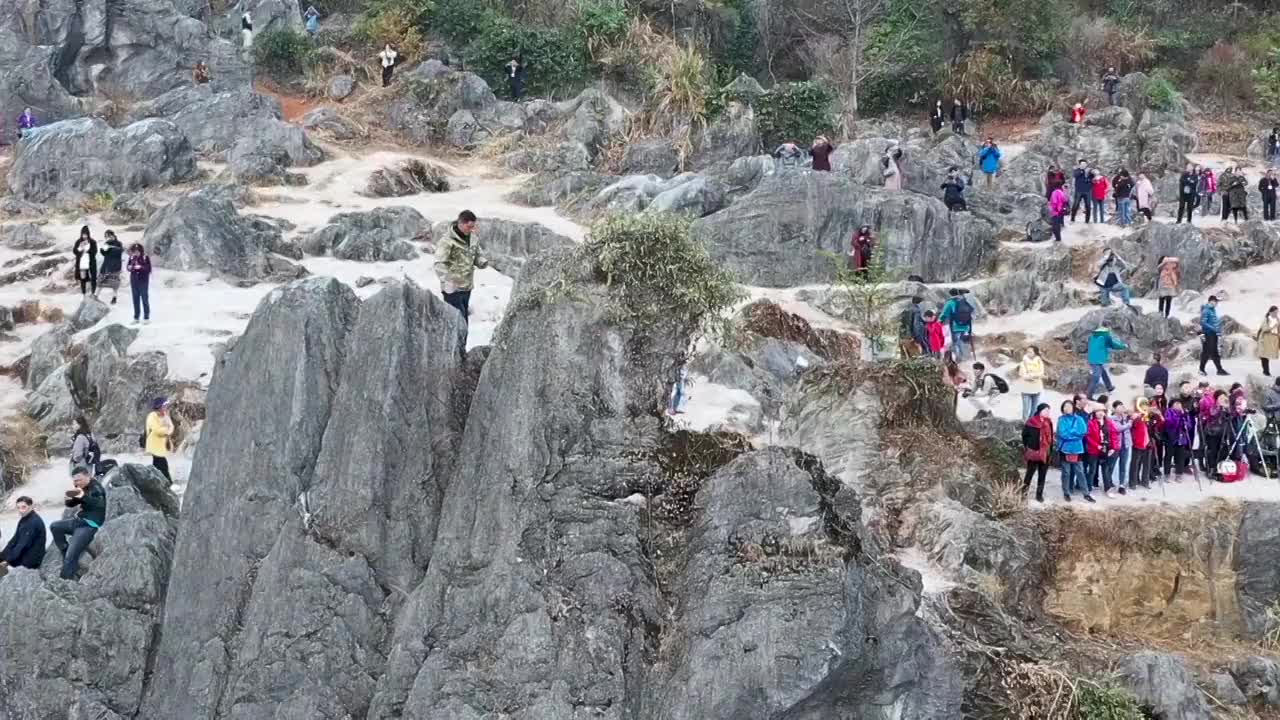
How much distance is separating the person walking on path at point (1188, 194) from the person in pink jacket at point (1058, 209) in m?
2.42

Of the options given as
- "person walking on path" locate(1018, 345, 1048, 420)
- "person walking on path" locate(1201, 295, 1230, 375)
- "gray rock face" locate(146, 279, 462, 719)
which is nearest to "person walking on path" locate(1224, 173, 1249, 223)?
"person walking on path" locate(1201, 295, 1230, 375)

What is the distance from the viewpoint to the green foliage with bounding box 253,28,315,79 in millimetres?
37406

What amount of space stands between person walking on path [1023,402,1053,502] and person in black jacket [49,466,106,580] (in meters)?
9.37

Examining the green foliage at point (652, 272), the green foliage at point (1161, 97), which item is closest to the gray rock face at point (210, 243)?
the green foliage at point (652, 272)

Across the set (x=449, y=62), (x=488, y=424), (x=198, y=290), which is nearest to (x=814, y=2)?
(x=449, y=62)

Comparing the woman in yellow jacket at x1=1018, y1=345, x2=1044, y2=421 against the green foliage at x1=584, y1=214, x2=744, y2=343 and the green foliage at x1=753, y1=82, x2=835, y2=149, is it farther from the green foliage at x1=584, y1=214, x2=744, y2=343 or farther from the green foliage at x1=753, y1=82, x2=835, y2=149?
the green foliage at x1=753, y1=82, x2=835, y2=149

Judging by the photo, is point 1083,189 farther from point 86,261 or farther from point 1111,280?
point 86,261

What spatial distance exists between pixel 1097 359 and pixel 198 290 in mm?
14091

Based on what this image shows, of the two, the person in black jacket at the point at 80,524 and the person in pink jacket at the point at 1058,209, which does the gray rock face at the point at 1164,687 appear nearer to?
the person in black jacket at the point at 80,524

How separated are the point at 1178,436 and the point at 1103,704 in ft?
19.4

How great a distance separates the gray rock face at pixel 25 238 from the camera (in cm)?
2433

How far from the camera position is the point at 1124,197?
26.0 meters

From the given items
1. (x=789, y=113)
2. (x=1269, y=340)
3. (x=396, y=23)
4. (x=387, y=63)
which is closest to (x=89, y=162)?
(x=387, y=63)

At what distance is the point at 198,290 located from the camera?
71.3 ft
